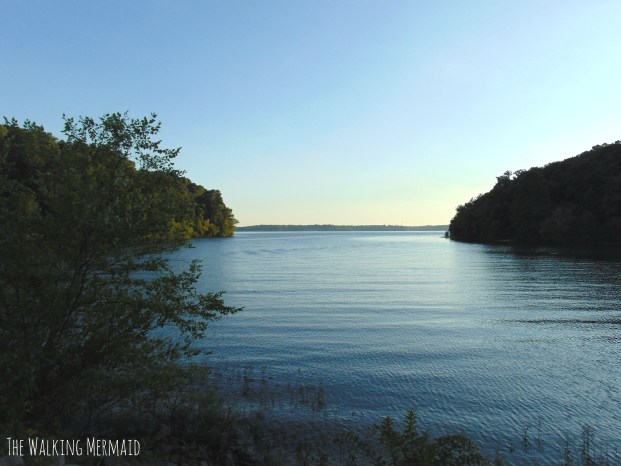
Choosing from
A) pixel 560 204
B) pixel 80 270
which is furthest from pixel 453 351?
pixel 560 204

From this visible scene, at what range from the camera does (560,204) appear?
14100 cm

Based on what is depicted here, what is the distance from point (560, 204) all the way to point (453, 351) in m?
140

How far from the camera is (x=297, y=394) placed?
52.4 ft

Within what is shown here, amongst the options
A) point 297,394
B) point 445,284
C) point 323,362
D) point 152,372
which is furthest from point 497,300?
point 152,372

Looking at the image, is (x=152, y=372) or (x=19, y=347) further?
(x=152, y=372)

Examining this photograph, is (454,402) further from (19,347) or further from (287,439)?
(19,347)

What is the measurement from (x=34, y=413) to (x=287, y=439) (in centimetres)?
635

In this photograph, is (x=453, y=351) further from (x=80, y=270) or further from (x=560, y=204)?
(x=560, y=204)

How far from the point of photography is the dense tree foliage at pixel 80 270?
9250mm

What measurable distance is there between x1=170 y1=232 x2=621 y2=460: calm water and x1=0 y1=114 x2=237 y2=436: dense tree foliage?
3.19 m

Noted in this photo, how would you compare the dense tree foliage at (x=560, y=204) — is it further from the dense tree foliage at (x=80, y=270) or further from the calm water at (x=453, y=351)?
the dense tree foliage at (x=80, y=270)

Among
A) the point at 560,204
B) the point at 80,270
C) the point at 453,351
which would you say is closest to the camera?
the point at 80,270

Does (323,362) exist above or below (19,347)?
below

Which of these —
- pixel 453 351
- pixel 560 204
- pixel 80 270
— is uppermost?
pixel 560 204
